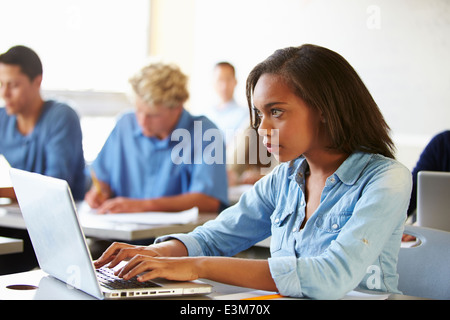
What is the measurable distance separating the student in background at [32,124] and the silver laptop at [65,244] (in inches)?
67.7

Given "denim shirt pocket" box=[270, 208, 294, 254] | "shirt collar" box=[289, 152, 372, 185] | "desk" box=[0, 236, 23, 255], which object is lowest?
"desk" box=[0, 236, 23, 255]

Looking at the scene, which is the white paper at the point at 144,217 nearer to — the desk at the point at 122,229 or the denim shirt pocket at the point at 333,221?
the desk at the point at 122,229

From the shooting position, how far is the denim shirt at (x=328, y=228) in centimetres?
114

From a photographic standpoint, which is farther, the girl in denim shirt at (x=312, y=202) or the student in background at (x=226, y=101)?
the student in background at (x=226, y=101)

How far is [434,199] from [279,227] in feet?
2.36

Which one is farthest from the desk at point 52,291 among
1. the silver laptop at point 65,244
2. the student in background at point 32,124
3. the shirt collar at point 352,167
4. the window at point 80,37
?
the window at point 80,37

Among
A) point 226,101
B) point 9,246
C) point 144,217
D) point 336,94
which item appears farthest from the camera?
point 226,101

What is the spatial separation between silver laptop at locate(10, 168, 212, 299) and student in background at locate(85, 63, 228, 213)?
57.9 inches

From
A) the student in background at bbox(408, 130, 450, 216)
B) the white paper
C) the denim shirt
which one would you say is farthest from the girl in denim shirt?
the student in background at bbox(408, 130, 450, 216)

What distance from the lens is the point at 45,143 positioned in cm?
297

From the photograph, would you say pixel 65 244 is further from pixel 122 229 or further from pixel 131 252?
pixel 122 229

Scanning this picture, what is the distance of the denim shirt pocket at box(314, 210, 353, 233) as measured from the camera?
1300 millimetres

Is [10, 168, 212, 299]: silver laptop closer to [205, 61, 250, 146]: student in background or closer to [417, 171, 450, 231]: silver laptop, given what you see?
[417, 171, 450, 231]: silver laptop
